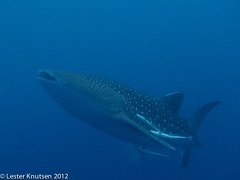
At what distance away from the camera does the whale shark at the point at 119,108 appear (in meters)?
4.51

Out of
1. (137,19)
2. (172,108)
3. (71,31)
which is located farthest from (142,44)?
(172,108)

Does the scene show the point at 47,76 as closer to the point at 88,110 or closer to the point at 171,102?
the point at 88,110

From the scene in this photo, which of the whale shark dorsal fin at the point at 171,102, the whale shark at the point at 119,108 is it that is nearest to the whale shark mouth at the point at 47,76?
the whale shark at the point at 119,108

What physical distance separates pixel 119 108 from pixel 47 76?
1075 mm

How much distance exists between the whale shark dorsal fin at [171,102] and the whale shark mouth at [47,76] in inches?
71.6

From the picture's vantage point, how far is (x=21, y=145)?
18.1 m

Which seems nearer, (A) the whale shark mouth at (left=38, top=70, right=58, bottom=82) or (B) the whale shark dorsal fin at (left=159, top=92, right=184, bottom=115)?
(A) the whale shark mouth at (left=38, top=70, right=58, bottom=82)

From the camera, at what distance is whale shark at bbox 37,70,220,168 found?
451 cm

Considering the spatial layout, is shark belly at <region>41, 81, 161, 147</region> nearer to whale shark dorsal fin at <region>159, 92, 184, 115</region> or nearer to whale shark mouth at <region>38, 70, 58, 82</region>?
whale shark mouth at <region>38, 70, 58, 82</region>

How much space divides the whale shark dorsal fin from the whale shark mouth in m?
1.82

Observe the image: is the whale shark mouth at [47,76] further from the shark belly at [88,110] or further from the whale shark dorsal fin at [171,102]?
the whale shark dorsal fin at [171,102]

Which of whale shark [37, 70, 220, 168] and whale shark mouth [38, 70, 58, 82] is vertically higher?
whale shark mouth [38, 70, 58, 82]

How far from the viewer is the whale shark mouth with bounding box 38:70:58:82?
4.47m

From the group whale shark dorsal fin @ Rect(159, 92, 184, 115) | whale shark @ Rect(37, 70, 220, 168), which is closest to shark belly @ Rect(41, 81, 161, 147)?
whale shark @ Rect(37, 70, 220, 168)
